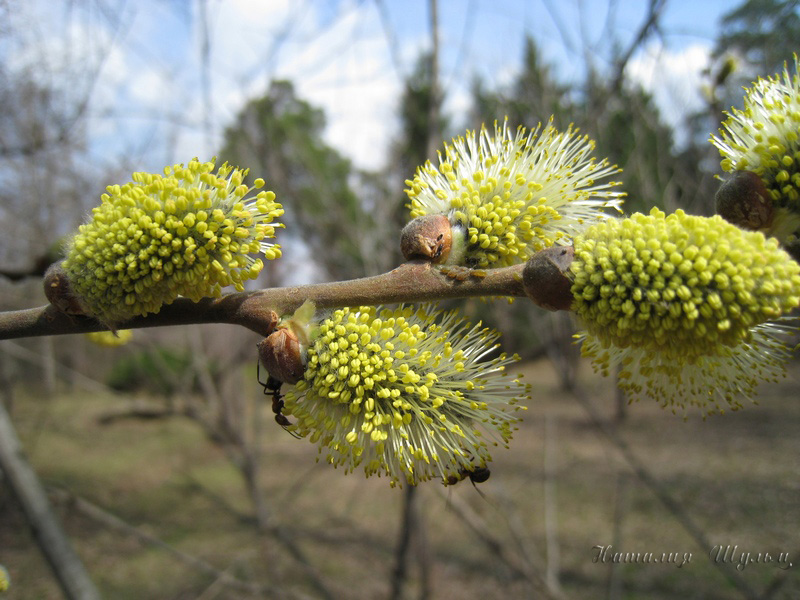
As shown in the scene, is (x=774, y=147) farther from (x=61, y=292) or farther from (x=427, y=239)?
(x=61, y=292)

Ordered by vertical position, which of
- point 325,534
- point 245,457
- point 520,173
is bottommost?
point 325,534

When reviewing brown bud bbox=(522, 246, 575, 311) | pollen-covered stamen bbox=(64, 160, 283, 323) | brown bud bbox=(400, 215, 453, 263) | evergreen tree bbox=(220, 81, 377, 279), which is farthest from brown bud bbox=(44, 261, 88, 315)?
evergreen tree bbox=(220, 81, 377, 279)

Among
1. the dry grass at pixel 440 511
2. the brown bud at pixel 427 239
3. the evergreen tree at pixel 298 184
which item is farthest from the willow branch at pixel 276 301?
the evergreen tree at pixel 298 184

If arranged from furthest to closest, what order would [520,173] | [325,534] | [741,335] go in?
[325,534] → [520,173] → [741,335]

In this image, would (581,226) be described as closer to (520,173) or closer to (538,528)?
(520,173)

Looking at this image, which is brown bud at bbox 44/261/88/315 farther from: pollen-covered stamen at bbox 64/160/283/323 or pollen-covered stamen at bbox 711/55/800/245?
pollen-covered stamen at bbox 711/55/800/245

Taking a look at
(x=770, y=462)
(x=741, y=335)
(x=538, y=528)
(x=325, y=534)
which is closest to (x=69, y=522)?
(x=325, y=534)
